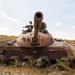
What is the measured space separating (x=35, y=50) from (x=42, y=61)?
2.97 ft

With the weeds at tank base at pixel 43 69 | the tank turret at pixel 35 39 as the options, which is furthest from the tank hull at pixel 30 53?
the weeds at tank base at pixel 43 69

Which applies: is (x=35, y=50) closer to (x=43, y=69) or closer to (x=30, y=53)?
(x=30, y=53)

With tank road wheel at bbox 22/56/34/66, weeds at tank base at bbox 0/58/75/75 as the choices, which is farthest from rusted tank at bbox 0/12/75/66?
weeds at tank base at bbox 0/58/75/75

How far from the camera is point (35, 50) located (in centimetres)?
1830

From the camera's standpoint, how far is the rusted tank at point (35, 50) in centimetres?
1786

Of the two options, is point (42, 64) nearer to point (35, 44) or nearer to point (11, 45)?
point (35, 44)

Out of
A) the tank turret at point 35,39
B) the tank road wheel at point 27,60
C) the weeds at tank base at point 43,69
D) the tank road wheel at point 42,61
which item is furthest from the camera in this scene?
the tank turret at point 35,39

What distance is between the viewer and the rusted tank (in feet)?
58.6

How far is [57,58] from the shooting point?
1778 cm

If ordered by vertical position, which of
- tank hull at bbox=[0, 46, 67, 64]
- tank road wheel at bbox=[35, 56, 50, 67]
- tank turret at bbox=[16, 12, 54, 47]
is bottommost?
tank road wheel at bbox=[35, 56, 50, 67]

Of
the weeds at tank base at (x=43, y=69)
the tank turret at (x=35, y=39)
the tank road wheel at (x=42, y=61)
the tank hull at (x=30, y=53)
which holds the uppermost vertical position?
the tank turret at (x=35, y=39)

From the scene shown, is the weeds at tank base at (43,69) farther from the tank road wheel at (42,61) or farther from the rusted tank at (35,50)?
the rusted tank at (35,50)

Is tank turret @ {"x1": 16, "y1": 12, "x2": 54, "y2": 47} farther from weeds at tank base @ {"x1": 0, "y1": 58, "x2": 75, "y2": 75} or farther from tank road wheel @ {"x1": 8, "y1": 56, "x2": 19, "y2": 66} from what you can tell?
weeds at tank base @ {"x1": 0, "y1": 58, "x2": 75, "y2": 75}

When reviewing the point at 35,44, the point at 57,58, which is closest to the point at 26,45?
the point at 35,44
